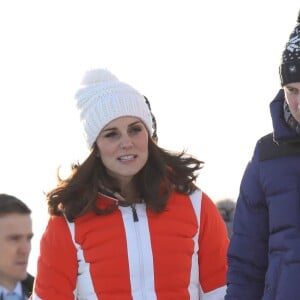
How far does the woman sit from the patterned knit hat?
105cm

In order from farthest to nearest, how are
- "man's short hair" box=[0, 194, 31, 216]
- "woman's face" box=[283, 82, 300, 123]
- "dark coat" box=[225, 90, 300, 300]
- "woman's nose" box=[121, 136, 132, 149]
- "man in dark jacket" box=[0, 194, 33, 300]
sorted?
"man's short hair" box=[0, 194, 31, 216] < "man in dark jacket" box=[0, 194, 33, 300] < "woman's nose" box=[121, 136, 132, 149] < "dark coat" box=[225, 90, 300, 300] < "woman's face" box=[283, 82, 300, 123]

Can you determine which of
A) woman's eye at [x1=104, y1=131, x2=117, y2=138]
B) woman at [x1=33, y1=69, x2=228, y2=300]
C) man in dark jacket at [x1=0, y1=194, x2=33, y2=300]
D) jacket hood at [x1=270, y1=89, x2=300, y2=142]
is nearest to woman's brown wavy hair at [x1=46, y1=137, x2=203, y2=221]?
woman at [x1=33, y1=69, x2=228, y2=300]

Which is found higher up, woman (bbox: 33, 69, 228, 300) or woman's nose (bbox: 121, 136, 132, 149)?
woman's nose (bbox: 121, 136, 132, 149)

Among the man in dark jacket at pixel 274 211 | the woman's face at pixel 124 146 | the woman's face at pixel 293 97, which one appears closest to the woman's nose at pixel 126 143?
the woman's face at pixel 124 146

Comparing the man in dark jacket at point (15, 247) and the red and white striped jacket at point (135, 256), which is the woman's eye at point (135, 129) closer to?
the red and white striped jacket at point (135, 256)

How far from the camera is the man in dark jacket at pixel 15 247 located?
18.2 feet

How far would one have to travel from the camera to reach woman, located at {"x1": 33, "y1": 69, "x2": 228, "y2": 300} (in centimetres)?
497

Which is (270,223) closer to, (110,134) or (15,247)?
(110,134)

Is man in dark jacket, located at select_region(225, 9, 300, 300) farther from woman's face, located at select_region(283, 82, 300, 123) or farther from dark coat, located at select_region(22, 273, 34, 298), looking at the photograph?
dark coat, located at select_region(22, 273, 34, 298)

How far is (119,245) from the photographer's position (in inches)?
196

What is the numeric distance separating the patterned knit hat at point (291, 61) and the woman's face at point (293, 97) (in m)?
0.02

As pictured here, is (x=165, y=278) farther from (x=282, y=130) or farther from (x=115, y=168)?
(x=282, y=130)

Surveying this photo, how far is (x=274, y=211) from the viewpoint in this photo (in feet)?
13.6

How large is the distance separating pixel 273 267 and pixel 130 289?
1.01m
